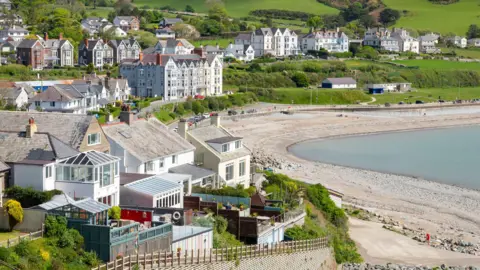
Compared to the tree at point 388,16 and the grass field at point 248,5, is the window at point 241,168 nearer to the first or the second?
the grass field at point 248,5

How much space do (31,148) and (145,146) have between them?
4.95 m

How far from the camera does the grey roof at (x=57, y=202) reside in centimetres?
1834

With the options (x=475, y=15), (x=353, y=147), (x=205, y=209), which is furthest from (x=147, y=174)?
(x=475, y=15)

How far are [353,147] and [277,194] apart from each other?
110ft

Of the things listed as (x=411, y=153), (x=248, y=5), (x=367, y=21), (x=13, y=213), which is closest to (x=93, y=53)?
(x=411, y=153)

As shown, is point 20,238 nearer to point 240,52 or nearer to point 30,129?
point 30,129

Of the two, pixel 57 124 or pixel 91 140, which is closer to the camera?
pixel 91 140

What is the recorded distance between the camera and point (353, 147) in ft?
198

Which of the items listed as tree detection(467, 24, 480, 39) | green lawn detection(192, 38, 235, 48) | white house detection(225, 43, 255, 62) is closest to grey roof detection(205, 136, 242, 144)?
white house detection(225, 43, 255, 62)

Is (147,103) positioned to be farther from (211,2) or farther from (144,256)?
(211,2)

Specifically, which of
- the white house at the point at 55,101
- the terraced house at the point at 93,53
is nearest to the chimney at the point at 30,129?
the white house at the point at 55,101

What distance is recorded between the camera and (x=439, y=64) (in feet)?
391

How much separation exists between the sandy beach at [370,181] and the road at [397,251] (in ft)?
9.59

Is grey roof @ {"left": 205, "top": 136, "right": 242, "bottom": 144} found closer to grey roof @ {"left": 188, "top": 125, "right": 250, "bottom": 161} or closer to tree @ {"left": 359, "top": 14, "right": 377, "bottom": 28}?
grey roof @ {"left": 188, "top": 125, "right": 250, "bottom": 161}
